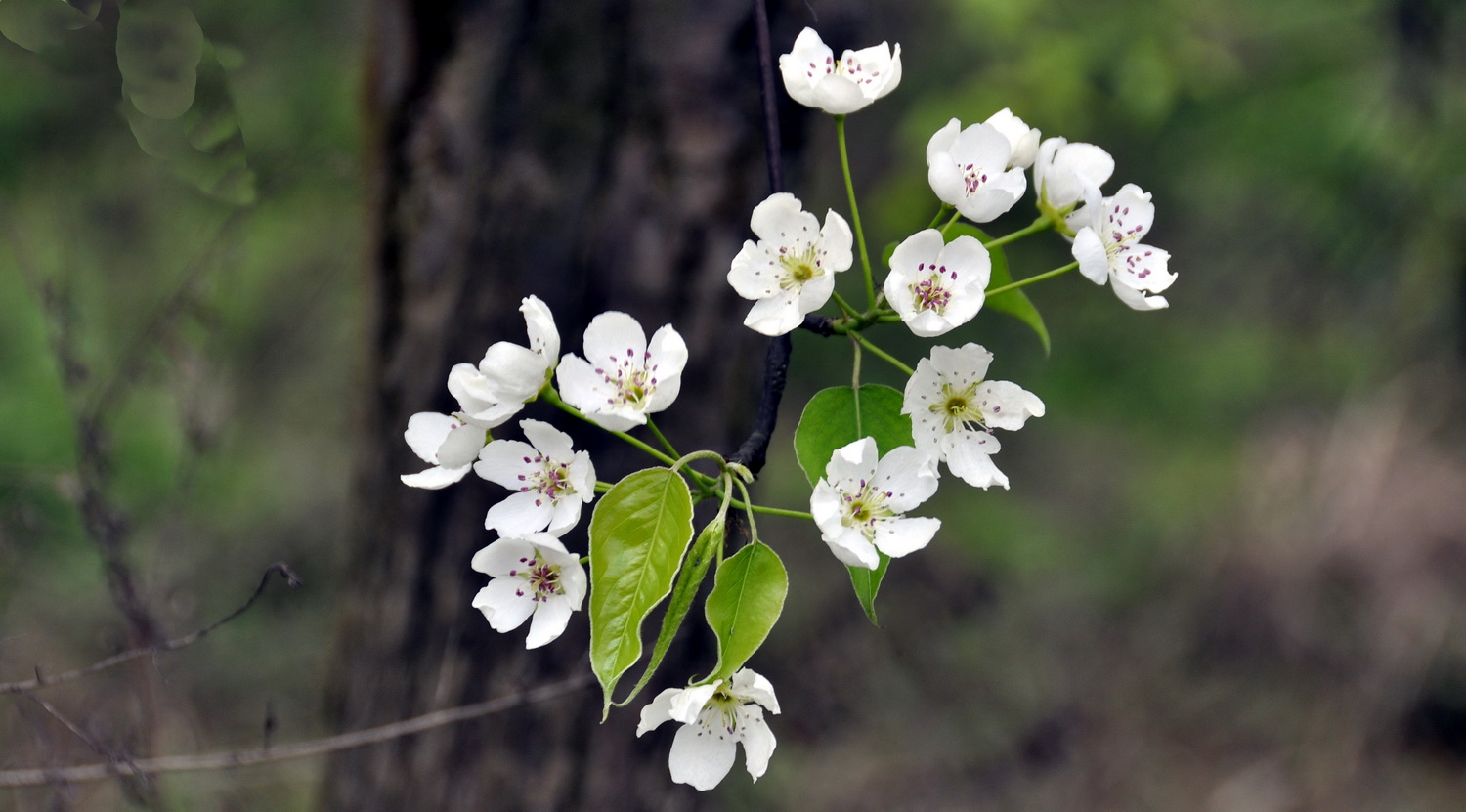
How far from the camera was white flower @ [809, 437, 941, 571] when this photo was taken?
85cm

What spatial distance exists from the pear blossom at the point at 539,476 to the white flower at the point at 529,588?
0.03 metres

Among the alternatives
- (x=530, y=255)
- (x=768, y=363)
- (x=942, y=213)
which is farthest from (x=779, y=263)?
(x=530, y=255)

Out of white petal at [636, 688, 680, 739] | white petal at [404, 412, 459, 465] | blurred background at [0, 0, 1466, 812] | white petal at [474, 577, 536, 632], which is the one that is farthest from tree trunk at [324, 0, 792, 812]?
white petal at [636, 688, 680, 739]

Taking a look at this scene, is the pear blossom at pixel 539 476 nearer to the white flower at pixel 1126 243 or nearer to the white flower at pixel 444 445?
the white flower at pixel 444 445

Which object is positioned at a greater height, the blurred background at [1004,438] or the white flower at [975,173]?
the white flower at [975,173]

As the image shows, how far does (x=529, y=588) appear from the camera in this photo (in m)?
0.96

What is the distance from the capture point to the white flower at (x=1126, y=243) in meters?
1.03

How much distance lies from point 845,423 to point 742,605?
0.76ft

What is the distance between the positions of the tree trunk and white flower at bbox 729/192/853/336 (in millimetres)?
936

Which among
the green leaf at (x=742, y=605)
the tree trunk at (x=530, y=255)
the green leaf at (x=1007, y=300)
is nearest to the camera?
the green leaf at (x=742, y=605)

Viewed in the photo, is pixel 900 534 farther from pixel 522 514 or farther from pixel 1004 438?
pixel 1004 438

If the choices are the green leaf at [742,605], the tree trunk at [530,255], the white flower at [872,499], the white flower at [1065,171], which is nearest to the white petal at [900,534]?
the white flower at [872,499]

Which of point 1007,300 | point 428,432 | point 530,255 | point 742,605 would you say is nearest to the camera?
point 742,605

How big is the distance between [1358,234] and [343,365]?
191 inches
